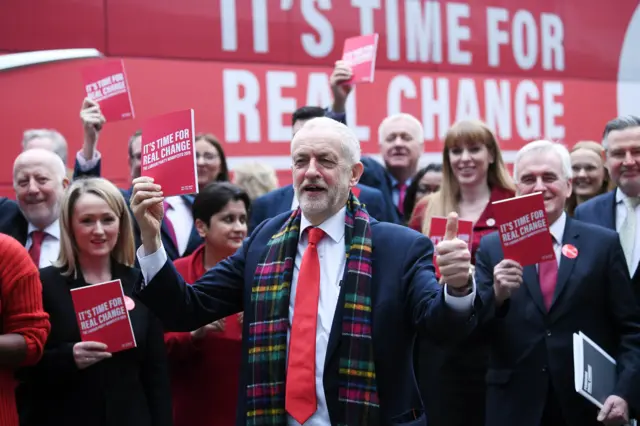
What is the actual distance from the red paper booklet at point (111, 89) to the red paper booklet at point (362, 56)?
1507 millimetres

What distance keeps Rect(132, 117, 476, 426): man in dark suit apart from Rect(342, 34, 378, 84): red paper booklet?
9.98 feet

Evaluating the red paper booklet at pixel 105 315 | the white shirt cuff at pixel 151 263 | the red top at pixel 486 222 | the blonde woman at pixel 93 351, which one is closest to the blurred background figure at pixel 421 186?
the red top at pixel 486 222

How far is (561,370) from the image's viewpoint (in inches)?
183

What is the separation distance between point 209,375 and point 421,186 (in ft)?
9.41

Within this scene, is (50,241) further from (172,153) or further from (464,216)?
(464,216)

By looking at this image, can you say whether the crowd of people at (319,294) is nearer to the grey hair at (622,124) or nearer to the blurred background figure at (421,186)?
the grey hair at (622,124)

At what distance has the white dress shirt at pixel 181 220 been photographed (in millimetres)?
6449

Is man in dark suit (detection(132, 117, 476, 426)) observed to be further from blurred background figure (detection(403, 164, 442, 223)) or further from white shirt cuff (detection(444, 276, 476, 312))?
blurred background figure (detection(403, 164, 442, 223))

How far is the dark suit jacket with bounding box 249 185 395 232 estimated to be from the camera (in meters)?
6.18

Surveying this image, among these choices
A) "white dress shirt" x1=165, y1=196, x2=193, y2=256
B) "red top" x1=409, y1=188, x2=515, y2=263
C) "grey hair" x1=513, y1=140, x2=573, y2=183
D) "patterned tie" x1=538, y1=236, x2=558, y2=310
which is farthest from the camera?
"white dress shirt" x1=165, y1=196, x2=193, y2=256

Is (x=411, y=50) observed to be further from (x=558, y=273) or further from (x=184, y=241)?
(x=558, y=273)

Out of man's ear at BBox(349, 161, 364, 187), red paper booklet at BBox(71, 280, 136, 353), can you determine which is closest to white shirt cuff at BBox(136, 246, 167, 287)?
man's ear at BBox(349, 161, 364, 187)

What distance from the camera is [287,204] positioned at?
639cm

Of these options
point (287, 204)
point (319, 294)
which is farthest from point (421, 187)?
point (319, 294)
